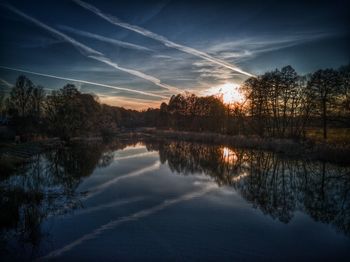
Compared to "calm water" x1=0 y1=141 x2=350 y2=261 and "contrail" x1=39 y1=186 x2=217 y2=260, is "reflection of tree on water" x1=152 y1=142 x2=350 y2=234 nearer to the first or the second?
"calm water" x1=0 y1=141 x2=350 y2=261

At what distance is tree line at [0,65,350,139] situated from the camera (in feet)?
97.2

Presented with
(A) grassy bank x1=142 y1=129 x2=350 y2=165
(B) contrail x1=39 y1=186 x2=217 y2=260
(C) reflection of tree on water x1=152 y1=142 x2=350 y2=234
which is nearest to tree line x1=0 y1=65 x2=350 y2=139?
(A) grassy bank x1=142 y1=129 x2=350 y2=165

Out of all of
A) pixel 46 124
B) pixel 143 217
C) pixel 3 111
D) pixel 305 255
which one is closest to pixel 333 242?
pixel 305 255

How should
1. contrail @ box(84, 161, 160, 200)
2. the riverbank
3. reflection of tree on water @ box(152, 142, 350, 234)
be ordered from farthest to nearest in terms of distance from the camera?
1. the riverbank
2. contrail @ box(84, 161, 160, 200)
3. reflection of tree on water @ box(152, 142, 350, 234)

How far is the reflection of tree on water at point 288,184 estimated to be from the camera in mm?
9508

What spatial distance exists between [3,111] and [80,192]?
163 ft

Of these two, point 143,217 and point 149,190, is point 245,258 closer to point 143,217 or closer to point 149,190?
point 143,217

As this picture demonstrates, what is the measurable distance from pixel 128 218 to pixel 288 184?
9097 mm

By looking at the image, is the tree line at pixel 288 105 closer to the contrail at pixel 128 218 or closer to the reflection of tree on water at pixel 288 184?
the reflection of tree on water at pixel 288 184

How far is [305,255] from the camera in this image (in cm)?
624

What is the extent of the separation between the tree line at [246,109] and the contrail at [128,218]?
2318 cm

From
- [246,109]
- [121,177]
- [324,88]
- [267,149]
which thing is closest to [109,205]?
[121,177]

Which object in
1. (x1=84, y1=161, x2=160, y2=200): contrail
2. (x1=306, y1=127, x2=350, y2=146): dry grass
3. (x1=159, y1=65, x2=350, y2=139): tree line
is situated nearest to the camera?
(x1=84, y1=161, x2=160, y2=200): contrail

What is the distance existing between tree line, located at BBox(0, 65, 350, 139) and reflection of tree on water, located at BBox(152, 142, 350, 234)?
13586 mm
